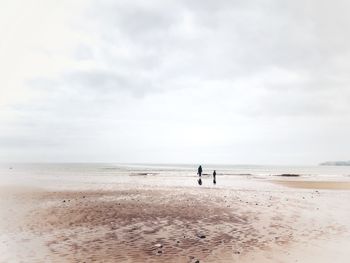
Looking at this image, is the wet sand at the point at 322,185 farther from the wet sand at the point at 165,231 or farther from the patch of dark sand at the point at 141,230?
the patch of dark sand at the point at 141,230

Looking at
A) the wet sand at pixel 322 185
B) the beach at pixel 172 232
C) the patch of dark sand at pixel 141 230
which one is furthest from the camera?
the wet sand at pixel 322 185

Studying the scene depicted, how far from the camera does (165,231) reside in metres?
18.9

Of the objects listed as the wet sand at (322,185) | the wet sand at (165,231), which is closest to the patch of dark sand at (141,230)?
the wet sand at (165,231)

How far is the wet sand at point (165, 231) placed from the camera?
14086mm

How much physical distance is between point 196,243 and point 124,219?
307 inches

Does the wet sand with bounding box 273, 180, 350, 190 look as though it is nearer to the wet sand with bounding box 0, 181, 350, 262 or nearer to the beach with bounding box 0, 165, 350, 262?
the wet sand with bounding box 0, 181, 350, 262

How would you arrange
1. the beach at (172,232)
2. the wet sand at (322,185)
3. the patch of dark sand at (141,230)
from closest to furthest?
the beach at (172,232)
the patch of dark sand at (141,230)
the wet sand at (322,185)

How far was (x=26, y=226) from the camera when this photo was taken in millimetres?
19672

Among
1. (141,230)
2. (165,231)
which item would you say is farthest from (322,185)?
(141,230)

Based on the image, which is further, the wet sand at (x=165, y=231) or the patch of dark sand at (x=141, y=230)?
the patch of dark sand at (x=141, y=230)

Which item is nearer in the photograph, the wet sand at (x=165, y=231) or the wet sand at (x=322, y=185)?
the wet sand at (x=165, y=231)

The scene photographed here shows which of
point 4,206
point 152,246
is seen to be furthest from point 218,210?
point 4,206

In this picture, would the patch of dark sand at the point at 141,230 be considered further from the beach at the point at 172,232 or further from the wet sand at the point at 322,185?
the wet sand at the point at 322,185

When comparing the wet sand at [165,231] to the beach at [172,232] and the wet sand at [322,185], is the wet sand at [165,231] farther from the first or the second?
the wet sand at [322,185]
